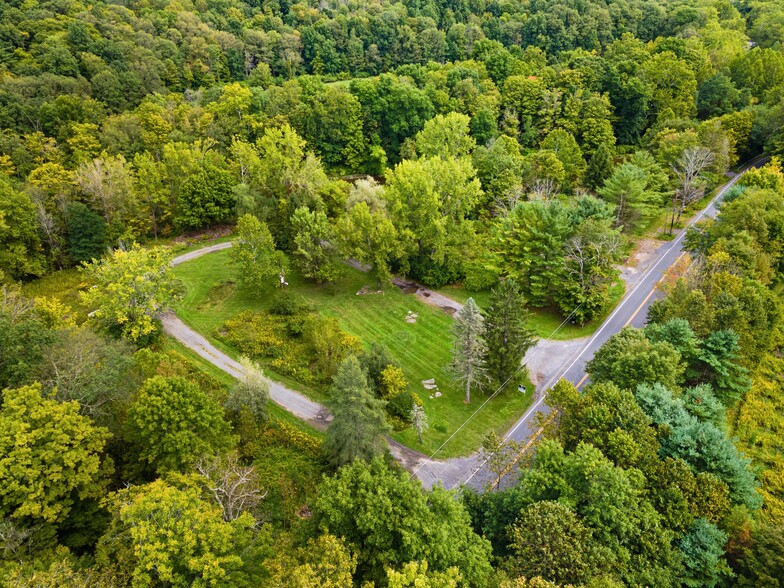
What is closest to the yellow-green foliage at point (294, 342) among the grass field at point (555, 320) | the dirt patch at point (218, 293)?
the dirt patch at point (218, 293)

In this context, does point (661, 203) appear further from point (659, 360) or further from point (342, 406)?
point (342, 406)

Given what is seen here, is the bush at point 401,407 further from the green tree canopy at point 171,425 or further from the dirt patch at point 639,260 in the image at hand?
the dirt patch at point 639,260

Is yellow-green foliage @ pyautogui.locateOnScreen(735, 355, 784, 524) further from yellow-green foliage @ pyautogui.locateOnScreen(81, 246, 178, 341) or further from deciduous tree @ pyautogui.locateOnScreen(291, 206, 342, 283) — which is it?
yellow-green foliage @ pyautogui.locateOnScreen(81, 246, 178, 341)

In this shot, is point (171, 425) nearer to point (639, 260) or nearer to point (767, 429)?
point (767, 429)

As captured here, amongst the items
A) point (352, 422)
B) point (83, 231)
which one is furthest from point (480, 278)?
point (83, 231)

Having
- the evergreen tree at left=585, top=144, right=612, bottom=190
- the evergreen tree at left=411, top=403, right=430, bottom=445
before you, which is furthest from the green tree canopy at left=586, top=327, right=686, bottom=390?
the evergreen tree at left=585, top=144, right=612, bottom=190

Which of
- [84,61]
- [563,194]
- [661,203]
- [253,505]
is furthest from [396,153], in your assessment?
[253,505]
